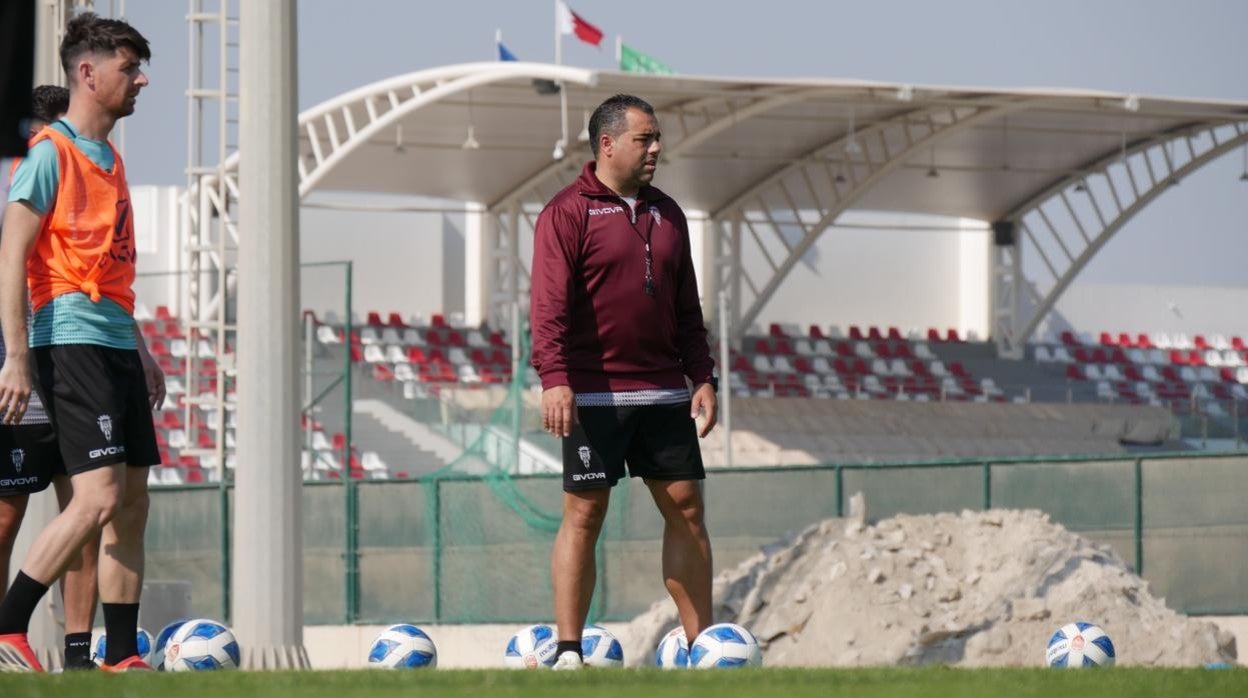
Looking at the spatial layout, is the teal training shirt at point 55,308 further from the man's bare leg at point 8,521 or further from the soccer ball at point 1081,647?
the soccer ball at point 1081,647

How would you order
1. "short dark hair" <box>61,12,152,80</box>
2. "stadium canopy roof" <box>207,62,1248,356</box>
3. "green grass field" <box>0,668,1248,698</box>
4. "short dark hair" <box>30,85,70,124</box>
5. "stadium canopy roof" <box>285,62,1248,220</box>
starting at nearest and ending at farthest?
"green grass field" <box>0,668,1248,698</box> < "short dark hair" <box>61,12,152,80</box> < "short dark hair" <box>30,85,70,124</box> < "stadium canopy roof" <box>285,62,1248,220</box> < "stadium canopy roof" <box>207,62,1248,356</box>

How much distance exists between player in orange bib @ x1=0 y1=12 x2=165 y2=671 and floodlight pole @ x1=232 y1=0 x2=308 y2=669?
192cm

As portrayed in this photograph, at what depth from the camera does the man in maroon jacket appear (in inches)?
273

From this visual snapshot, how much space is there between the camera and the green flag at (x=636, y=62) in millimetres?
32375

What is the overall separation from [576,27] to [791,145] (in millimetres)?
4855

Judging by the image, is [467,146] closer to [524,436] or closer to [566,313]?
[524,436]

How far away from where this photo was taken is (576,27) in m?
34.1

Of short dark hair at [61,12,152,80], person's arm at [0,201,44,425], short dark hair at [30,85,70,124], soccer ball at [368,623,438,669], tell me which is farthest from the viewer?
soccer ball at [368,623,438,669]

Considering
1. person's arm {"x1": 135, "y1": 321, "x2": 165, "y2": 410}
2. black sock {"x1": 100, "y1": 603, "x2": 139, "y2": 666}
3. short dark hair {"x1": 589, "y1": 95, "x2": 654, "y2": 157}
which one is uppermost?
short dark hair {"x1": 589, "y1": 95, "x2": 654, "y2": 157}

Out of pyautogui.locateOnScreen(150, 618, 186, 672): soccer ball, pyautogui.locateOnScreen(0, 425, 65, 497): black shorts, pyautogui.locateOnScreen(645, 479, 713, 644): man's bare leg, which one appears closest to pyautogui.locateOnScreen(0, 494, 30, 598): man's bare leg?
pyautogui.locateOnScreen(0, 425, 65, 497): black shorts

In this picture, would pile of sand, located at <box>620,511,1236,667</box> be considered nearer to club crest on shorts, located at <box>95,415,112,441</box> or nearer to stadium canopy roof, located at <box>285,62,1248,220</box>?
club crest on shorts, located at <box>95,415,112,441</box>

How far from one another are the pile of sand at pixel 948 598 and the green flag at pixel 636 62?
18073 millimetres

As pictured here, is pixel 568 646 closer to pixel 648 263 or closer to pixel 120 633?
pixel 648 263

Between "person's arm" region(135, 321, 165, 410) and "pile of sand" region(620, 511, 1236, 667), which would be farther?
"pile of sand" region(620, 511, 1236, 667)
